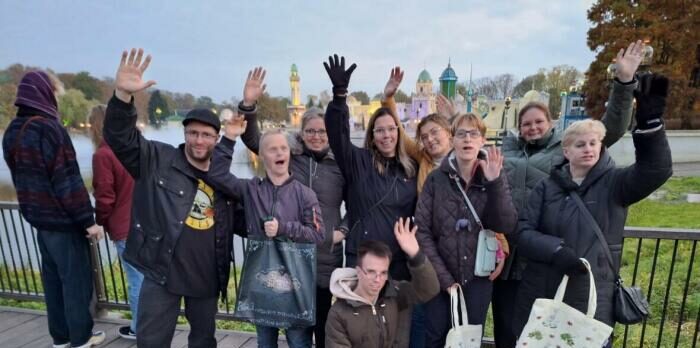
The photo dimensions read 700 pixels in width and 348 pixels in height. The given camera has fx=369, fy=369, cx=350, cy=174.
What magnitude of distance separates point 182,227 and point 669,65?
26.6m

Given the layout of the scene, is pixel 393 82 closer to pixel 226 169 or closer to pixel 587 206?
pixel 226 169

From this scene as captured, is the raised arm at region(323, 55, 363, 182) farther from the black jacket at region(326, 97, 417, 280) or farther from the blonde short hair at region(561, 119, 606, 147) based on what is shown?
the blonde short hair at region(561, 119, 606, 147)

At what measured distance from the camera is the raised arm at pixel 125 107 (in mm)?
1951

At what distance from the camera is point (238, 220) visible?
8.14 feet

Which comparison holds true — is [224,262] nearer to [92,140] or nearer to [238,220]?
[238,220]

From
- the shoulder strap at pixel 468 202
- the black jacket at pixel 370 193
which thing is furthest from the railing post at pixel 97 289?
the shoulder strap at pixel 468 202

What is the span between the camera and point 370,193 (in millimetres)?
2354

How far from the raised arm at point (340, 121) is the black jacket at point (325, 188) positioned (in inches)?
3.4

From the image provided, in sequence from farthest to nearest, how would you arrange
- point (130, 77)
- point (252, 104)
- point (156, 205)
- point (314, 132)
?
point (252, 104) < point (314, 132) < point (156, 205) < point (130, 77)

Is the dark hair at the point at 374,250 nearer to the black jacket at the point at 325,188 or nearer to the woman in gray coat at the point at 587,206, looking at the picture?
the black jacket at the point at 325,188

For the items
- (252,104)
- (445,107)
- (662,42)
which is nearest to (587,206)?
(445,107)

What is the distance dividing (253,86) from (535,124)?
6.41 feet

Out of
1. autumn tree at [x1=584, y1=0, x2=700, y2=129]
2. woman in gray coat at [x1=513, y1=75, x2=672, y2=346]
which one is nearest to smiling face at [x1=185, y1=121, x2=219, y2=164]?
woman in gray coat at [x1=513, y1=75, x2=672, y2=346]

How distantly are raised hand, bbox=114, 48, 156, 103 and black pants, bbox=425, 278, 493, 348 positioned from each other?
6.74 ft
